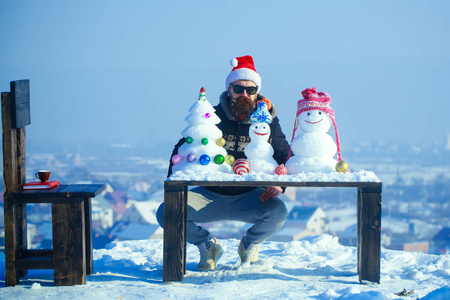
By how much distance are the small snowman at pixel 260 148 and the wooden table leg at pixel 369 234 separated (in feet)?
1.77

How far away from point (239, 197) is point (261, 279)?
65 centimetres

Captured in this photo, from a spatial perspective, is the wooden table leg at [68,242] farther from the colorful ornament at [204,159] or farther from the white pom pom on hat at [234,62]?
the white pom pom on hat at [234,62]

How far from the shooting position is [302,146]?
2820mm

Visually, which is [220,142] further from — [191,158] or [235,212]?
[235,212]

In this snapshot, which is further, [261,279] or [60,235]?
[261,279]

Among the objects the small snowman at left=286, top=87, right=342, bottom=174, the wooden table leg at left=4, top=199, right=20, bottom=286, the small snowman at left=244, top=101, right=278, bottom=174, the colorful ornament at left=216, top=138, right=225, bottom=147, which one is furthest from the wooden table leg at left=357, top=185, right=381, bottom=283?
Answer: the wooden table leg at left=4, top=199, right=20, bottom=286

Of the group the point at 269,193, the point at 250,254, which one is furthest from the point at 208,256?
the point at 269,193

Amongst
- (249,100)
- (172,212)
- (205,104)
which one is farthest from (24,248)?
(249,100)

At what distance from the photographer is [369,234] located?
2.69 meters

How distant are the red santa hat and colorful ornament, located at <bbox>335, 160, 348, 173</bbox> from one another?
1021mm

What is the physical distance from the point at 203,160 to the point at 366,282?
113cm

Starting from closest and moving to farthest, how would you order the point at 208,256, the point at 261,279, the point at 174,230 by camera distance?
the point at 174,230 < the point at 261,279 < the point at 208,256

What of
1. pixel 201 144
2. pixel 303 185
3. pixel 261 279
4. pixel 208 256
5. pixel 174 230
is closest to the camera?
pixel 303 185

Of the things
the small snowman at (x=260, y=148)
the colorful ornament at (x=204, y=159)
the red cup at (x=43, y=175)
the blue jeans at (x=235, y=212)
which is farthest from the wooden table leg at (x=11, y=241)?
the small snowman at (x=260, y=148)
